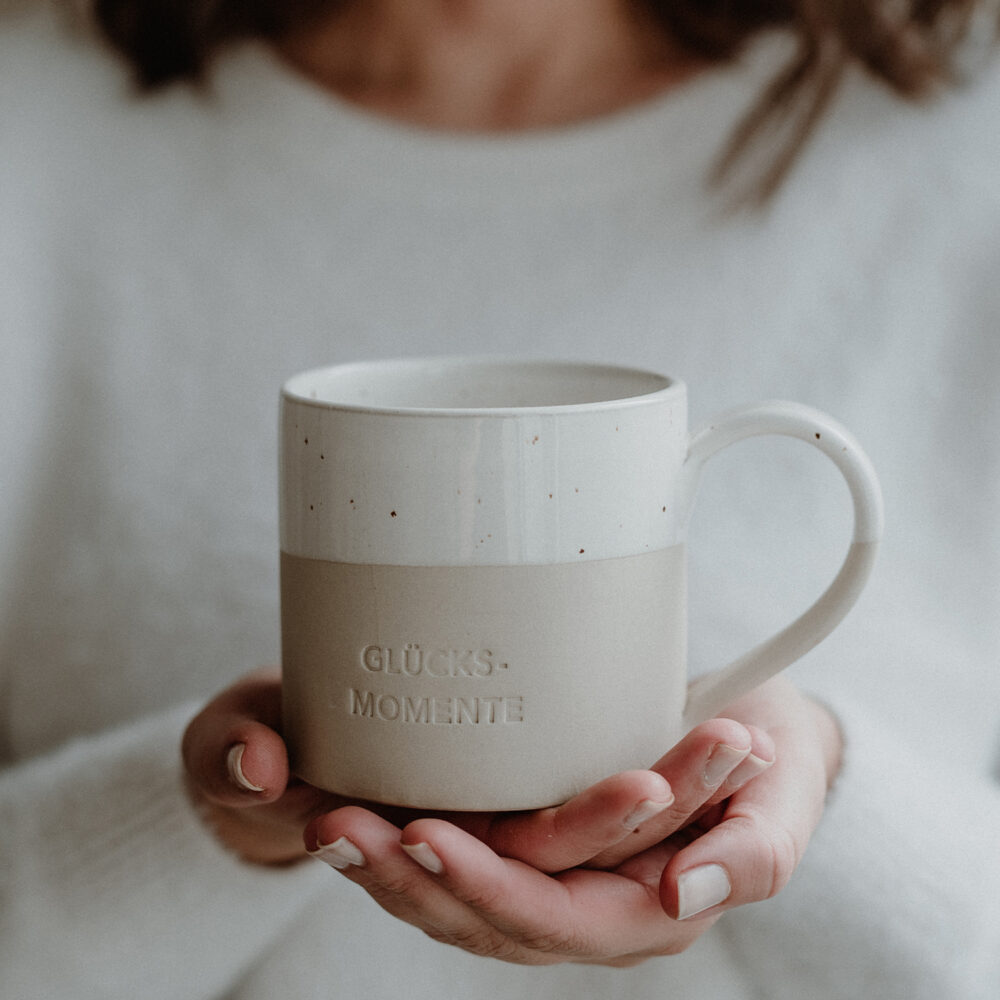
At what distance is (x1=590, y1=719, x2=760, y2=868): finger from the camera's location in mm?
410

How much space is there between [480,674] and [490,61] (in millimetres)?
560

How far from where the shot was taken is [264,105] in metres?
0.83

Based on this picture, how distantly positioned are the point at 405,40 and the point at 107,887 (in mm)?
630

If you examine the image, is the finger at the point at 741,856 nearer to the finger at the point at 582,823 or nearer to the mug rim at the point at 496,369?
the finger at the point at 582,823

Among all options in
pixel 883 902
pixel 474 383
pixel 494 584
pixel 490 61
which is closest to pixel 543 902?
pixel 494 584

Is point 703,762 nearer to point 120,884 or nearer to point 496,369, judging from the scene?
point 496,369

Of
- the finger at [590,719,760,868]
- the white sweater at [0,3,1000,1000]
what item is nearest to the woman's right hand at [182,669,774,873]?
the finger at [590,719,760,868]

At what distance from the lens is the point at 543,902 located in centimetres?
44

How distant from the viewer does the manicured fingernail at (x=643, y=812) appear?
399 millimetres

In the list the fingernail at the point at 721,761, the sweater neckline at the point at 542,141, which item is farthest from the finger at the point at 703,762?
the sweater neckline at the point at 542,141

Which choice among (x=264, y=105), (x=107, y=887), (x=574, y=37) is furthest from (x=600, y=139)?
(x=107, y=887)

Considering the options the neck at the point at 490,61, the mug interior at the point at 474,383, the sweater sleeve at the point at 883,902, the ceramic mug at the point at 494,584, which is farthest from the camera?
the neck at the point at 490,61

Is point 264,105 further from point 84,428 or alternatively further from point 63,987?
point 63,987

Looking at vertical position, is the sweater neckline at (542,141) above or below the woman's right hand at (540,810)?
above
